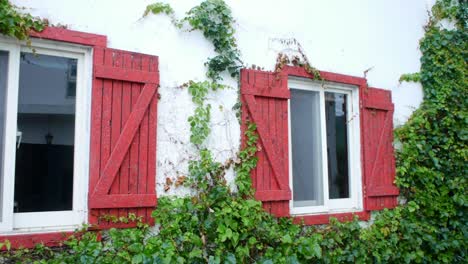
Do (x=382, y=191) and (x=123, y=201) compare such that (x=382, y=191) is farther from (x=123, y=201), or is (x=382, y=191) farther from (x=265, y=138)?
(x=123, y=201)

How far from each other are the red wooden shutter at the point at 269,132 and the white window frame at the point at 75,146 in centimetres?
141

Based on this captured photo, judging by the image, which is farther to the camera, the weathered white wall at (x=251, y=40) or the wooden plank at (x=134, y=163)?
the weathered white wall at (x=251, y=40)

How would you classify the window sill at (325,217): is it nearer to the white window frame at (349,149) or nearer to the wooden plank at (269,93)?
the white window frame at (349,149)

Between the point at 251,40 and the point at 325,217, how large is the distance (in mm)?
1971

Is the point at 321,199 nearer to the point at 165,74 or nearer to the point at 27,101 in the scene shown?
the point at 165,74

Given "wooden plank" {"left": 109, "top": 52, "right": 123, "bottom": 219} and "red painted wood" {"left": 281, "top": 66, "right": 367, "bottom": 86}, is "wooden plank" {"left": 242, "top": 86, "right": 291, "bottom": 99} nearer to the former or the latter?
"red painted wood" {"left": 281, "top": 66, "right": 367, "bottom": 86}

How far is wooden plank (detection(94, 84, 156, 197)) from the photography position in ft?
9.76

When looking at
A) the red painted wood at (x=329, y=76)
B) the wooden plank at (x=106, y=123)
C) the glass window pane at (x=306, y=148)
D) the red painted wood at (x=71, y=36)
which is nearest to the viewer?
the red painted wood at (x=71, y=36)

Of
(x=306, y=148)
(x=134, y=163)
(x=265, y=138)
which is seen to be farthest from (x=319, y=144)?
(x=134, y=163)

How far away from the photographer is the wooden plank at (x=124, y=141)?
2975 millimetres

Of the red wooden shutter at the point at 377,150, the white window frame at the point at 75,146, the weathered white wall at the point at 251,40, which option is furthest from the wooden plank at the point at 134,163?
the red wooden shutter at the point at 377,150

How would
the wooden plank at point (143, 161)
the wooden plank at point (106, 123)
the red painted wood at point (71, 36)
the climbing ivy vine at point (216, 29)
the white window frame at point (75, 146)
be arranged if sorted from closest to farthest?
the white window frame at point (75, 146) < the red painted wood at point (71, 36) < the wooden plank at point (106, 123) < the wooden plank at point (143, 161) < the climbing ivy vine at point (216, 29)

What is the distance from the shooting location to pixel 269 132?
3803 mm

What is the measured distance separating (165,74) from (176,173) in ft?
2.85
